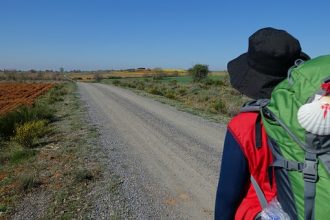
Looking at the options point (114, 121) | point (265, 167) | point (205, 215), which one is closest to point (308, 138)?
point (265, 167)

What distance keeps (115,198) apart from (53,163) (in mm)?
2919

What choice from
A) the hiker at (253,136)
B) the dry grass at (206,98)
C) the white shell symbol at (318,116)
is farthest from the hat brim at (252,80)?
the dry grass at (206,98)

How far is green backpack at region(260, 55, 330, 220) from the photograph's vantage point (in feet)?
4.58

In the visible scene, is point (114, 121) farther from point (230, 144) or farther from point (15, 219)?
point (230, 144)

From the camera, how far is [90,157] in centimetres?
881

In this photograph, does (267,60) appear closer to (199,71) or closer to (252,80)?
(252,80)

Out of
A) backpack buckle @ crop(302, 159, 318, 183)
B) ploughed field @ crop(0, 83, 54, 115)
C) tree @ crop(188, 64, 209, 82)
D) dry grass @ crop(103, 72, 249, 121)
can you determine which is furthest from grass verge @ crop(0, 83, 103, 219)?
tree @ crop(188, 64, 209, 82)

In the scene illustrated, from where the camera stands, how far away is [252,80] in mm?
1745

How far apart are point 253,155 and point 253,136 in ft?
0.25

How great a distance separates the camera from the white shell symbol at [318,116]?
1359 millimetres

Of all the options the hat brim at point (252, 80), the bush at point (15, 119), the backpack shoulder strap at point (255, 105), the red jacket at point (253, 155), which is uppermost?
the hat brim at point (252, 80)

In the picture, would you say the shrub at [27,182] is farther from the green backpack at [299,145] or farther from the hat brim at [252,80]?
the green backpack at [299,145]

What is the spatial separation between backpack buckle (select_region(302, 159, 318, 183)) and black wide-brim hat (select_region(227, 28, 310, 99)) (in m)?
0.40

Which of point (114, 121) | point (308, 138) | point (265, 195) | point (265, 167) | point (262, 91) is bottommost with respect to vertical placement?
point (114, 121)
